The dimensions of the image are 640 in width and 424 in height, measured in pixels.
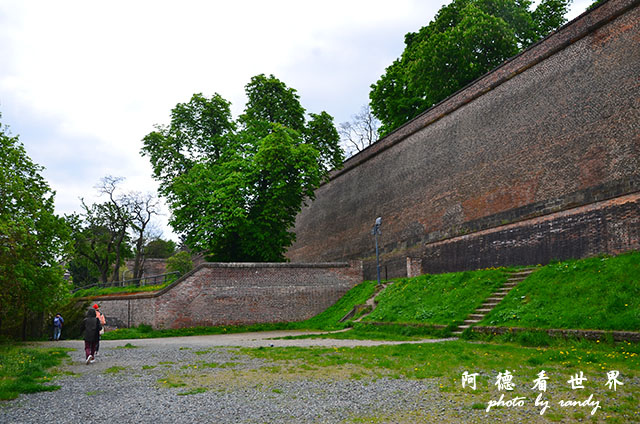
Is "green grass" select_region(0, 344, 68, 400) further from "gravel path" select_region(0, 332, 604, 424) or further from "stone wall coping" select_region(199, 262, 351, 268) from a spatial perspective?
"stone wall coping" select_region(199, 262, 351, 268)

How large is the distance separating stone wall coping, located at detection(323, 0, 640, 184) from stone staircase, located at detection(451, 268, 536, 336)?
27.6 ft

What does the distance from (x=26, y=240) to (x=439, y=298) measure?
12848mm

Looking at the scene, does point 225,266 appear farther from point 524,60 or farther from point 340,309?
point 524,60

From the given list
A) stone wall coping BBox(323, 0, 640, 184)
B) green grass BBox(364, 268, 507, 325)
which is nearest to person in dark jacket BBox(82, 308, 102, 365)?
green grass BBox(364, 268, 507, 325)

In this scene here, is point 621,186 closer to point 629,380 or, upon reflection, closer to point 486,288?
point 486,288

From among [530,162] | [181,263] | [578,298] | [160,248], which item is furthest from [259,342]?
[160,248]

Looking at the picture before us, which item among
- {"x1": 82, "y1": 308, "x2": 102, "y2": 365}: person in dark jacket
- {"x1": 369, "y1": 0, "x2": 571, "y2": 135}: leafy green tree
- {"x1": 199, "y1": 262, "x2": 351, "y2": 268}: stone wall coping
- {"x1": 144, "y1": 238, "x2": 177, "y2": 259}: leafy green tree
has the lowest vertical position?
{"x1": 82, "y1": 308, "x2": 102, "y2": 365}: person in dark jacket

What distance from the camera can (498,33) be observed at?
91.4ft

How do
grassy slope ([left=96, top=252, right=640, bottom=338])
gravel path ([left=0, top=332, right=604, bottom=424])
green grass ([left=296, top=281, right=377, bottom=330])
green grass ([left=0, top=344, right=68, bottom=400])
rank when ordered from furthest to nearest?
green grass ([left=296, top=281, right=377, bottom=330])
grassy slope ([left=96, top=252, right=640, bottom=338])
green grass ([left=0, top=344, right=68, bottom=400])
gravel path ([left=0, top=332, right=604, bottom=424])

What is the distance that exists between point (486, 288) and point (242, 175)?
1296 cm

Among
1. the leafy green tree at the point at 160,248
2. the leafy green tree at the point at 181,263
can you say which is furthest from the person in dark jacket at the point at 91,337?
the leafy green tree at the point at 160,248

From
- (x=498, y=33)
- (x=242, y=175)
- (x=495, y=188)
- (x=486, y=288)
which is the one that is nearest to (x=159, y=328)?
(x=242, y=175)

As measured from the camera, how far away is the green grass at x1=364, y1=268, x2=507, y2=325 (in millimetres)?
14383

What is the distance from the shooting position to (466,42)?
92.7 feet
